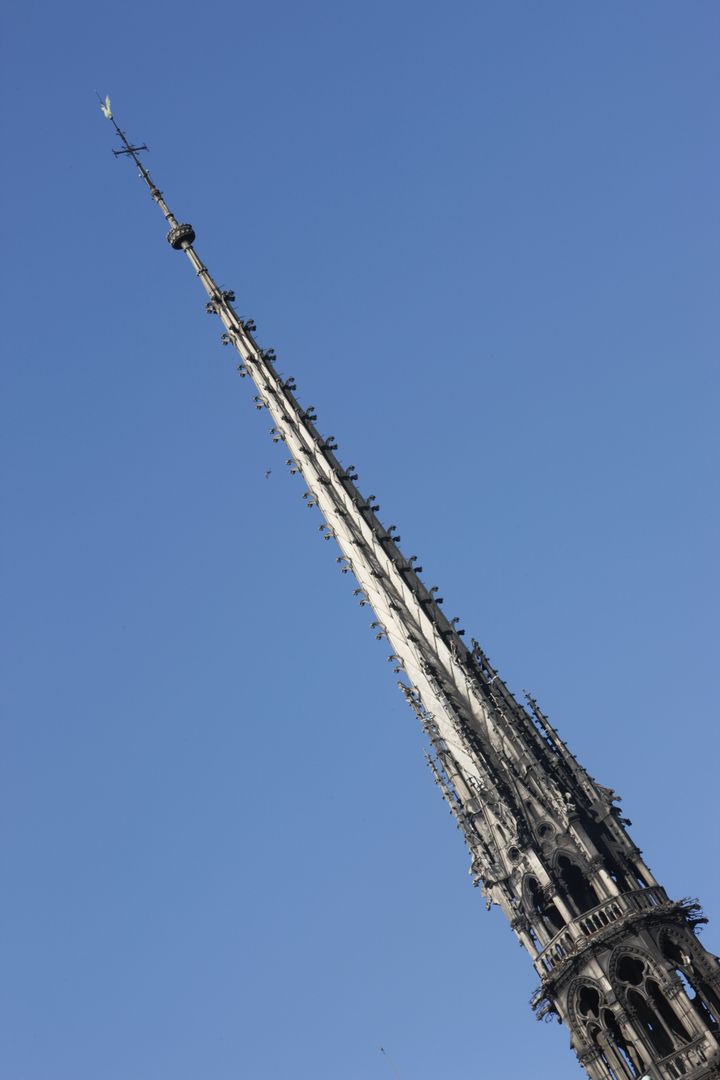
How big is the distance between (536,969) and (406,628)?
45.2 feet

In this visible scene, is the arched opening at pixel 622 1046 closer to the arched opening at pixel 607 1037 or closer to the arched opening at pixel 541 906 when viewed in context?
the arched opening at pixel 607 1037

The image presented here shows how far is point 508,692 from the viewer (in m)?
55.6

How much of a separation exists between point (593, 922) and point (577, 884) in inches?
104

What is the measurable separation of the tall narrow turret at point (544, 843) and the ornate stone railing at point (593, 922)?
0.15 feet

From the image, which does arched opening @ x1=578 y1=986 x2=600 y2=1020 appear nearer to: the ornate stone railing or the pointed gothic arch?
the ornate stone railing

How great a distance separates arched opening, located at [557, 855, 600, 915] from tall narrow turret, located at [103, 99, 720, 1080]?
0.04m

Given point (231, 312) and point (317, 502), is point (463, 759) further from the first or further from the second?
point (231, 312)

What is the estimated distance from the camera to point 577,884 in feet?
165

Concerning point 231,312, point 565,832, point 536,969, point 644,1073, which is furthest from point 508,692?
point 231,312

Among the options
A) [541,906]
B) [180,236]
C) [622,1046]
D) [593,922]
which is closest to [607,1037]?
[622,1046]

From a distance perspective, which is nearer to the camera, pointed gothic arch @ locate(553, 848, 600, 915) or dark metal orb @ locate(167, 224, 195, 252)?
pointed gothic arch @ locate(553, 848, 600, 915)

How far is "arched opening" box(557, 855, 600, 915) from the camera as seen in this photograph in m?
49.9

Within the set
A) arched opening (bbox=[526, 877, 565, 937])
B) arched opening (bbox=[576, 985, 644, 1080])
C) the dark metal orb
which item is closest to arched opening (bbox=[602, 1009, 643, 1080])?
arched opening (bbox=[576, 985, 644, 1080])

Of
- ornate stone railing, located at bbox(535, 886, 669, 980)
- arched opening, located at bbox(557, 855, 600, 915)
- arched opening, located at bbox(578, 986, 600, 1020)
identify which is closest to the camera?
arched opening, located at bbox(578, 986, 600, 1020)
